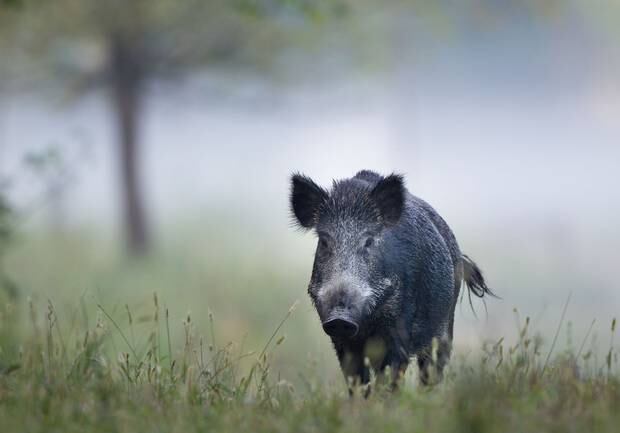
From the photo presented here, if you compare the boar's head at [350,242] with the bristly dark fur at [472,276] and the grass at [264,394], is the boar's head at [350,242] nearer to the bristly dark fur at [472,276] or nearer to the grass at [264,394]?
the grass at [264,394]

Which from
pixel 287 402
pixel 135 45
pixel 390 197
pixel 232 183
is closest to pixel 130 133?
pixel 135 45

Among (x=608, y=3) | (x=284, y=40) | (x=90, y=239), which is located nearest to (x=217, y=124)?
(x=608, y=3)

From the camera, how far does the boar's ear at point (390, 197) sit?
5.45 meters

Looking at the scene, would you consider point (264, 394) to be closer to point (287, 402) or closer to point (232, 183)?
point (287, 402)

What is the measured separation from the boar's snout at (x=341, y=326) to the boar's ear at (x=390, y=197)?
0.74m

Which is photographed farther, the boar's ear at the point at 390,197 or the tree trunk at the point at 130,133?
the tree trunk at the point at 130,133

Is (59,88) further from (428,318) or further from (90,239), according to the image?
(428,318)

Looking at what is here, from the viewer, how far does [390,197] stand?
5496 millimetres

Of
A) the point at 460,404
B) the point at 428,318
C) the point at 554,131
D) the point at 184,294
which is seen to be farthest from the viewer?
the point at 554,131

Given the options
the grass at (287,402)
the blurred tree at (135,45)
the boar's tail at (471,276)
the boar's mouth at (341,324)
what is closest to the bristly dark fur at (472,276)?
the boar's tail at (471,276)

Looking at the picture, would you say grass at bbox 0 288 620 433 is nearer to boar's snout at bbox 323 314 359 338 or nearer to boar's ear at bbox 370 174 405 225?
boar's snout at bbox 323 314 359 338

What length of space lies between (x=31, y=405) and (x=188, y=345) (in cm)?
82

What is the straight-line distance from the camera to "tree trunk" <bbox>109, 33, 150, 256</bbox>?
18453mm

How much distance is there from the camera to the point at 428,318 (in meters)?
5.62
